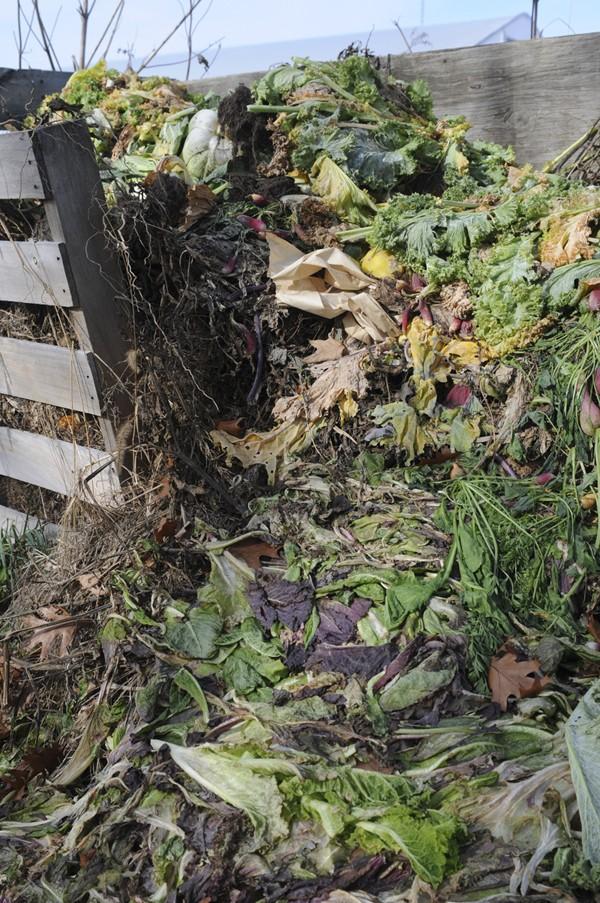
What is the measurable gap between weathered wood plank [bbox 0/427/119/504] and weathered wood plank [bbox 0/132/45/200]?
1300mm

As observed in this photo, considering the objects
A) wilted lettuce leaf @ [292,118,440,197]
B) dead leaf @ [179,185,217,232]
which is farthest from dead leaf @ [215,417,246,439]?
wilted lettuce leaf @ [292,118,440,197]

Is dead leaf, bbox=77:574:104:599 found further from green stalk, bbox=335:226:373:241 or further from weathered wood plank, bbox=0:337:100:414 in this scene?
green stalk, bbox=335:226:373:241

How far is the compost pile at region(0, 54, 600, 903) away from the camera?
86.4 inches

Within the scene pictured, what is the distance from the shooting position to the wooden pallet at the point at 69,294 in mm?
3365

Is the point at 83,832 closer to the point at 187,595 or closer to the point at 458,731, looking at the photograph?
the point at 187,595

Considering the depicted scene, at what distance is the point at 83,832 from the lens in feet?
8.16

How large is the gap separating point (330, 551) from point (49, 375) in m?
1.82

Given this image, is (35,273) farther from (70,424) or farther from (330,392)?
(330,392)

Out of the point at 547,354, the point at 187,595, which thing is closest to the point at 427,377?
the point at 547,354

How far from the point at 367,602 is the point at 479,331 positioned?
1.51 metres

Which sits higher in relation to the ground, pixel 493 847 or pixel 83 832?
pixel 493 847

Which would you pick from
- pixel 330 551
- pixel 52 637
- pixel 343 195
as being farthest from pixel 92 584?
pixel 343 195

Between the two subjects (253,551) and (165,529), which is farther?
(165,529)

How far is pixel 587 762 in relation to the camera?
2102mm
